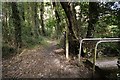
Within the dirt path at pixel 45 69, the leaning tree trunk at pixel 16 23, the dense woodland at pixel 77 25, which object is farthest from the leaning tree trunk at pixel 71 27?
the leaning tree trunk at pixel 16 23

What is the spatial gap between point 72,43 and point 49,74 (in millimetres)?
1505

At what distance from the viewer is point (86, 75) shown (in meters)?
3.98

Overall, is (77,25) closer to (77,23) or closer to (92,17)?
(77,23)

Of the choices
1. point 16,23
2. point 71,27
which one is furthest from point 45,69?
point 16,23

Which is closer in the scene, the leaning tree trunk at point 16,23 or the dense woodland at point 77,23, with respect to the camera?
the dense woodland at point 77,23

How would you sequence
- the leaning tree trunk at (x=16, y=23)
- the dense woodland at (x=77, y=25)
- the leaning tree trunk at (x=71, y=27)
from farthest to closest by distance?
the leaning tree trunk at (x=16, y=23) → the leaning tree trunk at (x=71, y=27) → the dense woodland at (x=77, y=25)

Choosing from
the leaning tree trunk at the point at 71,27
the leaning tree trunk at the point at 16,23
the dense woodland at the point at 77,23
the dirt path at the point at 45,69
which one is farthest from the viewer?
the leaning tree trunk at the point at 16,23

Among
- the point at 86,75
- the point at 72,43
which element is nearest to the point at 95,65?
the point at 86,75

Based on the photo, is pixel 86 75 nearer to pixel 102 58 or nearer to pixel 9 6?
pixel 102 58

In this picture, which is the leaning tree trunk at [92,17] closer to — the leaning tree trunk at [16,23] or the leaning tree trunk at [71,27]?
the leaning tree trunk at [71,27]

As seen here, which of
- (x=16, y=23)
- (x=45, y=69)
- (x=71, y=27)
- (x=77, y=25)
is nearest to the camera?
(x=45, y=69)

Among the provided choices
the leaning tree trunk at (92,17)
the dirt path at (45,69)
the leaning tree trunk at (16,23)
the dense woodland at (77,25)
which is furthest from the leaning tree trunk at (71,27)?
the leaning tree trunk at (16,23)

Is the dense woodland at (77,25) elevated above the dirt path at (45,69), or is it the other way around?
the dense woodland at (77,25)

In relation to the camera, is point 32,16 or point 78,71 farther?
point 32,16
